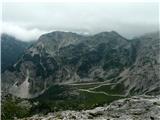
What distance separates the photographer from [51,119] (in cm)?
10762

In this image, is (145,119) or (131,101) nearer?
(145,119)

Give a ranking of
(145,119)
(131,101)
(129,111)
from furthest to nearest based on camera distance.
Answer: (131,101)
(129,111)
(145,119)

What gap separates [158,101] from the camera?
116m

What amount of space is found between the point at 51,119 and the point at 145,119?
86.5ft

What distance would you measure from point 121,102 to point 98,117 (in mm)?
18109

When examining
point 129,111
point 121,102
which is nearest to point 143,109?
point 129,111

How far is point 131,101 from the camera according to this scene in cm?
11794

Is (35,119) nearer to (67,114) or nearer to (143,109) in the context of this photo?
(67,114)

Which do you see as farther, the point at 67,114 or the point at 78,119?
the point at 67,114

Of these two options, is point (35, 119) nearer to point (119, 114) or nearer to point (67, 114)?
point (67, 114)

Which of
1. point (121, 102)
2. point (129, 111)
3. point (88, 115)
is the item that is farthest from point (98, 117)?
point (121, 102)

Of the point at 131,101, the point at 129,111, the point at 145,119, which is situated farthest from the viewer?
the point at 131,101

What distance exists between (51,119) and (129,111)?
22.6 meters

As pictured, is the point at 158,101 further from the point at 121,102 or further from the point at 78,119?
the point at 78,119
